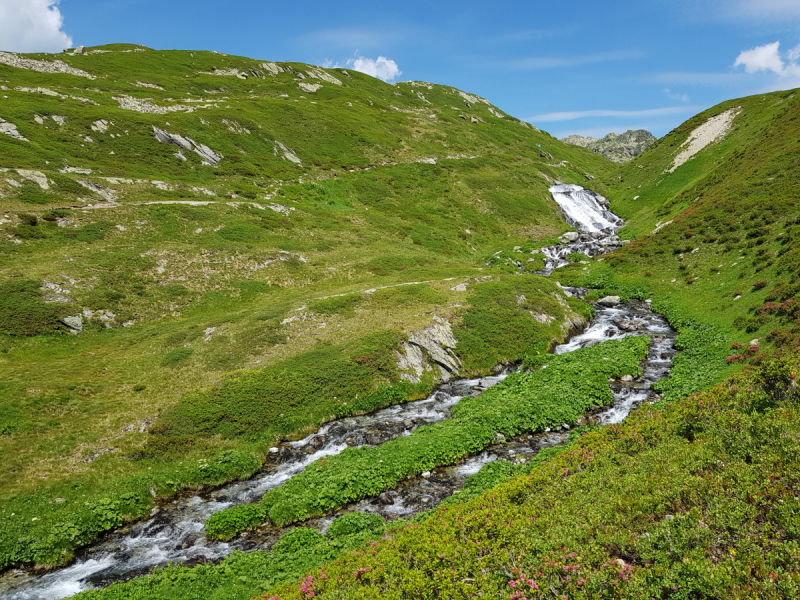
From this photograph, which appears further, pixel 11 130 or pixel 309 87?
pixel 309 87

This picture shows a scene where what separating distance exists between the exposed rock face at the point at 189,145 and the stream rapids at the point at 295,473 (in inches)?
2810

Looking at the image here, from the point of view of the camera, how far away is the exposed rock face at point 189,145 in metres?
74.9

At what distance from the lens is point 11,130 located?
60594 mm

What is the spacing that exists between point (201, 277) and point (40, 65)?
133 meters

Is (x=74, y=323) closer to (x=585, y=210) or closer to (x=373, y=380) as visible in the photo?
(x=373, y=380)

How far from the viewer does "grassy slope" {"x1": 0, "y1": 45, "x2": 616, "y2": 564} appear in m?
21.8

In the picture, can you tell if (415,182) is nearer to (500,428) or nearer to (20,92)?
(500,428)

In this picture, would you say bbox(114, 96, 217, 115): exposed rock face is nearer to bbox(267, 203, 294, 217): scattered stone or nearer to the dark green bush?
bbox(267, 203, 294, 217): scattered stone

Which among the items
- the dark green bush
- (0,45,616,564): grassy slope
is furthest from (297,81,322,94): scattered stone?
the dark green bush

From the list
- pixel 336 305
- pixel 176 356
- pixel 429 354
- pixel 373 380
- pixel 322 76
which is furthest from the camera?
pixel 322 76

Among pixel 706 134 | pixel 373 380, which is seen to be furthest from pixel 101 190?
pixel 706 134

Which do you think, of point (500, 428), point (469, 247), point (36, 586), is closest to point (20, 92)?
point (469, 247)

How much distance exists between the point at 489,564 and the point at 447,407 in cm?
1752

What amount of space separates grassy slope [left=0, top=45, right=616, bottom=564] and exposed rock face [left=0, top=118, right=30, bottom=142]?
6.24 feet
